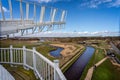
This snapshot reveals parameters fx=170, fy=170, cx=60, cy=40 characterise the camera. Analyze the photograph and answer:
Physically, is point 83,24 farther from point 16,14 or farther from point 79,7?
point 16,14

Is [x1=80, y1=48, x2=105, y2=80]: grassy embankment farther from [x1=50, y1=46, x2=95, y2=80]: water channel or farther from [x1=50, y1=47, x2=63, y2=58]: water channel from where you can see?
[x1=50, y1=47, x2=63, y2=58]: water channel

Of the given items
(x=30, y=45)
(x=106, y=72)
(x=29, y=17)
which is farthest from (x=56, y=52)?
(x=106, y=72)

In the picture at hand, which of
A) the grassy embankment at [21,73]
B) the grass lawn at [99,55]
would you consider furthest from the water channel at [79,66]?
the grassy embankment at [21,73]

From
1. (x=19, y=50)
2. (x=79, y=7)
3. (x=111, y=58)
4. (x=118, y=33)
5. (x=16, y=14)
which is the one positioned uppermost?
(x=79, y=7)

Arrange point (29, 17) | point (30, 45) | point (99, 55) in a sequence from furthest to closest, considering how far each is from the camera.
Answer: point (99, 55), point (30, 45), point (29, 17)

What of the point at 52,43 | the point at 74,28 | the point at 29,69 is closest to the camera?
the point at 29,69

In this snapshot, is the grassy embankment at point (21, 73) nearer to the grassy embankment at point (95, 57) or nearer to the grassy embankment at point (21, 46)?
the grassy embankment at point (21, 46)

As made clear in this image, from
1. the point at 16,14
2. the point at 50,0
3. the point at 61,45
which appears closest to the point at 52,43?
the point at 61,45

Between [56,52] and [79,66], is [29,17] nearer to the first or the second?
[56,52]
